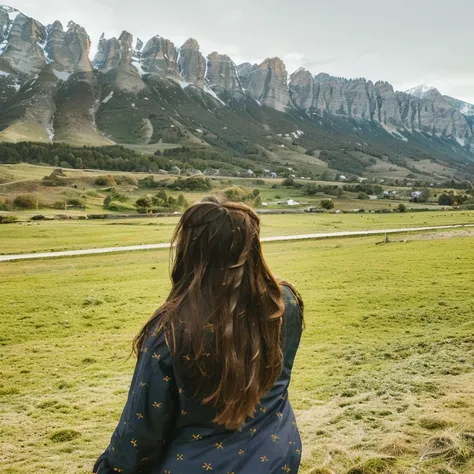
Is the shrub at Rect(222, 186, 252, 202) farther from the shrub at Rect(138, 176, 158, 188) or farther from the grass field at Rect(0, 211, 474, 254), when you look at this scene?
the shrub at Rect(138, 176, 158, 188)

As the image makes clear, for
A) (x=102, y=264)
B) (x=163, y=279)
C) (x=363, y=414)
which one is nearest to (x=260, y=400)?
(x=363, y=414)

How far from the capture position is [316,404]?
31.0ft

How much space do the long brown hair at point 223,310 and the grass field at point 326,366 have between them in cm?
435

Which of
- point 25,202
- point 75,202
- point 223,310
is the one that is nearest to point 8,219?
point 25,202

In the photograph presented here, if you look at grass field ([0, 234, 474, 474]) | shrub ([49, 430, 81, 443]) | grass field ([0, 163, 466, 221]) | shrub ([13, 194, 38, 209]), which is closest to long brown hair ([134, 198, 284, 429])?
grass field ([0, 234, 474, 474])

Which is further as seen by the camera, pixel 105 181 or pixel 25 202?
pixel 105 181

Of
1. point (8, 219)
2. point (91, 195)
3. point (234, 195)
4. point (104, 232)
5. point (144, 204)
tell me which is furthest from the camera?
A: point (91, 195)

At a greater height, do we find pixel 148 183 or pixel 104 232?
pixel 148 183

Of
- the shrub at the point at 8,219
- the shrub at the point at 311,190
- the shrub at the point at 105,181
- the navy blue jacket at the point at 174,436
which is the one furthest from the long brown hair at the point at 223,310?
the shrub at the point at 311,190

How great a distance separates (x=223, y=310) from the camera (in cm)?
283

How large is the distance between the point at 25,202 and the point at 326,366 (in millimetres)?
82438

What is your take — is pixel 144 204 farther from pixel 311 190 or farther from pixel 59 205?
pixel 311 190

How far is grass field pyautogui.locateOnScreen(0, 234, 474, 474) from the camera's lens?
23.1 feet

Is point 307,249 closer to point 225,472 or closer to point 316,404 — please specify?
point 316,404
